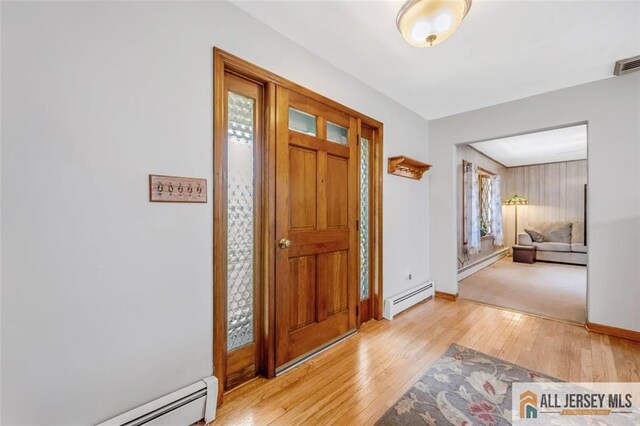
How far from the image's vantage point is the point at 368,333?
2.64 m

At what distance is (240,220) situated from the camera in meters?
1.86

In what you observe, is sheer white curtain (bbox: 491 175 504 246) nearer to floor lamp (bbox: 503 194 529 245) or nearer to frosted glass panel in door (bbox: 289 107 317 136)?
floor lamp (bbox: 503 194 529 245)

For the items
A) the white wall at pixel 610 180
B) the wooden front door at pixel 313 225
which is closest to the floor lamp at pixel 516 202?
the white wall at pixel 610 180

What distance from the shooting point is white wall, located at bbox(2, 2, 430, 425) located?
107 centimetres

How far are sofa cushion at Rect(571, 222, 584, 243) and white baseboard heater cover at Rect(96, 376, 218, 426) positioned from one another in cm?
826

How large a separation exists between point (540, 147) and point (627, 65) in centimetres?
355

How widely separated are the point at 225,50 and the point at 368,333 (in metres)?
2.69

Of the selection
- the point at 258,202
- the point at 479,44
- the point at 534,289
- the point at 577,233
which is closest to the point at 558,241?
the point at 577,233

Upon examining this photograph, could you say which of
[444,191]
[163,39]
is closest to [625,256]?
[444,191]

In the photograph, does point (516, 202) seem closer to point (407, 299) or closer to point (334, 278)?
point (407, 299)

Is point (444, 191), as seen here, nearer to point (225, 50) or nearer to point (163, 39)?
point (225, 50)

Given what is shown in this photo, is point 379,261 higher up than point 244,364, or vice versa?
point 379,261

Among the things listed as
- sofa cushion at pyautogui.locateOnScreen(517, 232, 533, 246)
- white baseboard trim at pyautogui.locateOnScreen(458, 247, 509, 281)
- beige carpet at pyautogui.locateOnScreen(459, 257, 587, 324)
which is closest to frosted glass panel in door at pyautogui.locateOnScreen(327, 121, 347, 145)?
beige carpet at pyautogui.locateOnScreen(459, 257, 587, 324)

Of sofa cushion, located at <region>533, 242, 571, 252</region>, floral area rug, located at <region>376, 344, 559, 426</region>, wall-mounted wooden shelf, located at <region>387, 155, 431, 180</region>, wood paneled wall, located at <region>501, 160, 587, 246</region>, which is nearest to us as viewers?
floral area rug, located at <region>376, 344, 559, 426</region>
